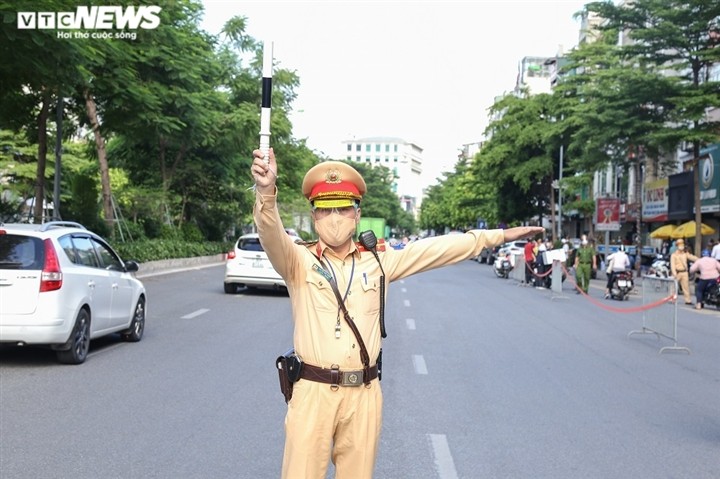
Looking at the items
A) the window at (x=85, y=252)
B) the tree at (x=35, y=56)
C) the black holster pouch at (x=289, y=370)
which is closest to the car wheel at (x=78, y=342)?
the window at (x=85, y=252)

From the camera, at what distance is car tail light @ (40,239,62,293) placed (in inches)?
387

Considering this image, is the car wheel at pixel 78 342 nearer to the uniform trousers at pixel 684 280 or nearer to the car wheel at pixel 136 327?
the car wheel at pixel 136 327

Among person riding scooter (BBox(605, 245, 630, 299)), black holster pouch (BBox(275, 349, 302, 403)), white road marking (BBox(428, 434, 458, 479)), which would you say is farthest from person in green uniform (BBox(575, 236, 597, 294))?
black holster pouch (BBox(275, 349, 302, 403))

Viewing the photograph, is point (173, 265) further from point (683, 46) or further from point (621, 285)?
point (683, 46)

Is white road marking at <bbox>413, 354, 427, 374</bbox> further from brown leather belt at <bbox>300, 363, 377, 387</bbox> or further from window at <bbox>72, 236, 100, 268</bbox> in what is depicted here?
brown leather belt at <bbox>300, 363, 377, 387</bbox>

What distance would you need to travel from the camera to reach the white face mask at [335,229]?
3602 millimetres

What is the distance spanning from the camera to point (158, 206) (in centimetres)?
3847

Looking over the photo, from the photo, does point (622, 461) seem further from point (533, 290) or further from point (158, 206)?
point (158, 206)

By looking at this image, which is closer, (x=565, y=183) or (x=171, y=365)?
(x=171, y=365)

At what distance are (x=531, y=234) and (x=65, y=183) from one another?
49762 mm

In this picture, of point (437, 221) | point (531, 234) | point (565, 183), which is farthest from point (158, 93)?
point (437, 221)

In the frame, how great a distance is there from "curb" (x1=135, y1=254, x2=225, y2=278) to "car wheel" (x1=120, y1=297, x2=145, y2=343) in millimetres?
15195

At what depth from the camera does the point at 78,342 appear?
10.3 meters

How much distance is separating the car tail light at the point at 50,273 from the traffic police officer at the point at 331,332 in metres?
6.95
